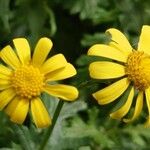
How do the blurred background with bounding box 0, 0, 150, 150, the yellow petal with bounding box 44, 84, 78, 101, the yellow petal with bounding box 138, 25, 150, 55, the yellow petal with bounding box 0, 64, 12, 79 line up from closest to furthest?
1. the yellow petal with bounding box 44, 84, 78, 101
2. the yellow petal with bounding box 0, 64, 12, 79
3. the yellow petal with bounding box 138, 25, 150, 55
4. the blurred background with bounding box 0, 0, 150, 150

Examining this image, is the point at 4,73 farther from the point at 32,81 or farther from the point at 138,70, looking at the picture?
the point at 138,70

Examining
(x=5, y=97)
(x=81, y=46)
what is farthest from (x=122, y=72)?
(x=81, y=46)

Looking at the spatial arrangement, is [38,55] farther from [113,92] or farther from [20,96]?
[113,92]

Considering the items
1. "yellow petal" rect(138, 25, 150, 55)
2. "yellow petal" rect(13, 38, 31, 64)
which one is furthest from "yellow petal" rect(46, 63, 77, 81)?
"yellow petal" rect(138, 25, 150, 55)

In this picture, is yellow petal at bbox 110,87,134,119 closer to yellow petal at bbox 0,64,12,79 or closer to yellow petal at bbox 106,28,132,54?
yellow petal at bbox 106,28,132,54

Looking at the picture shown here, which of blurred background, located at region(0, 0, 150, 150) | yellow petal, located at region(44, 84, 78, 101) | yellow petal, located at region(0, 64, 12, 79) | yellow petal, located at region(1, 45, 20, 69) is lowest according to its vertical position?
blurred background, located at region(0, 0, 150, 150)

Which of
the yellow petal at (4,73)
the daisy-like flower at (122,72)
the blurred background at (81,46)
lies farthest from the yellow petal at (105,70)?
the blurred background at (81,46)
